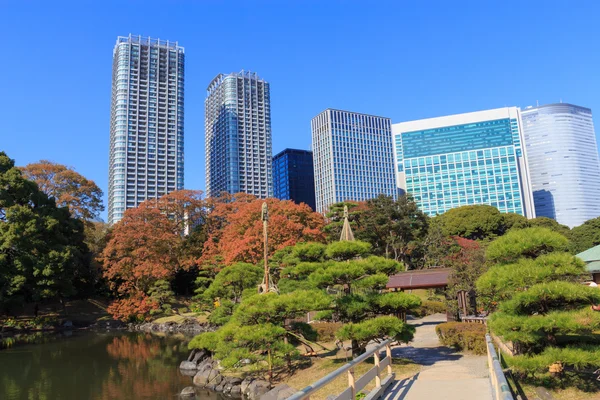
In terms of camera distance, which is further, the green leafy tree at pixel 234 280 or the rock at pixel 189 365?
the green leafy tree at pixel 234 280

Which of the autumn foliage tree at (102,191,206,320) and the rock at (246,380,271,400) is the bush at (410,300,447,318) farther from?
the autumn foliage tree at (102,191,206,320)

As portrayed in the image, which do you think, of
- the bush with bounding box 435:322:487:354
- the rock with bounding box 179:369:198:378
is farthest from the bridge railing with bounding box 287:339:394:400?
the rock with bounding box 179:369:198:378

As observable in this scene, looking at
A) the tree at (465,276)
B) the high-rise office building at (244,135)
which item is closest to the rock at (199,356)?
the tree at (465,276)

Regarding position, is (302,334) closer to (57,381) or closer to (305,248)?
(305,248)

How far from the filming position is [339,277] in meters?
8.95

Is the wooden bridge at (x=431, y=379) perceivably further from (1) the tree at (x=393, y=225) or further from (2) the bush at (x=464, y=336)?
(1) the tree at (x=393, y=225)

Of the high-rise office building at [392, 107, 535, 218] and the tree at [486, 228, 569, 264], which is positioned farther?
the high-rise office building at [392, 107, 535, 218]

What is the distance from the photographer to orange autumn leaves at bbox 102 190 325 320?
22973 millimetres

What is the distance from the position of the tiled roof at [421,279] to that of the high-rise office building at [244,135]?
236 feet

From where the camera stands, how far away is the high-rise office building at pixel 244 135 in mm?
91000

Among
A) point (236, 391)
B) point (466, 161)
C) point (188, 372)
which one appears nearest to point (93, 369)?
point (188, 372)

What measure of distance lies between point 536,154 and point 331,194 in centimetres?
6625

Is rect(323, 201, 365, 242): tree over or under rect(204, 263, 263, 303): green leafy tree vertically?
over

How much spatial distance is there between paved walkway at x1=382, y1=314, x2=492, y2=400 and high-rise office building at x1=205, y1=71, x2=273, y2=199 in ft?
262
